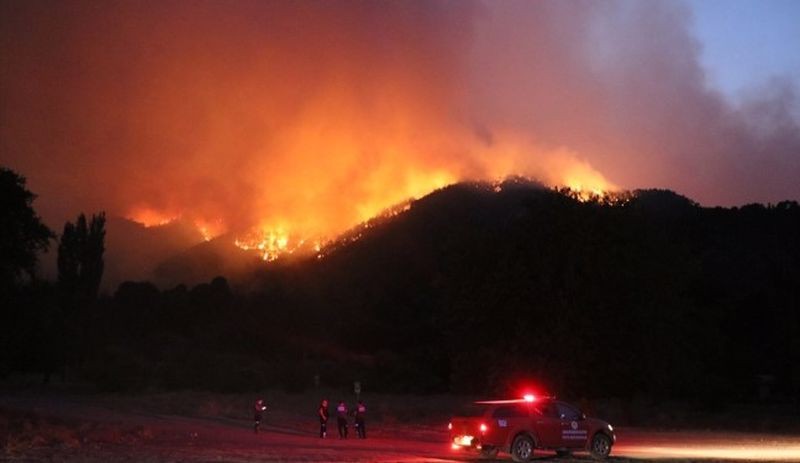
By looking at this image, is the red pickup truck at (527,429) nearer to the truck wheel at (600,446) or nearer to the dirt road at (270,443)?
the truck wheel at (600,446)

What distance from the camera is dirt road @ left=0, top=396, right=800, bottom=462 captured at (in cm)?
2411

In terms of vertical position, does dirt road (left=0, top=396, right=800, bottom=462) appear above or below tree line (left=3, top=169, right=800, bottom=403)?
below

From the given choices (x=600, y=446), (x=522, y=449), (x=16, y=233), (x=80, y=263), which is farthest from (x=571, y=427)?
(x=80, y=263)

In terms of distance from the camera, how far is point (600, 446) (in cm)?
2578

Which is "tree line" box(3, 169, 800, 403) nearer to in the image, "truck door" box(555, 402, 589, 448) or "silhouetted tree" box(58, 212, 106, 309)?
"silhouetted tree" box(58, 212, 106, 309)

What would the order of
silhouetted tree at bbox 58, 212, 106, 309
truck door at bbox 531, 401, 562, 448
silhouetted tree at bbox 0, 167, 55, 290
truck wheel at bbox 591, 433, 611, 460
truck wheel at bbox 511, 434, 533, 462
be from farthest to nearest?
silhouetted tree at bbox 58, 212, 106, 309, silhouetted tree at bbox 0, 167, 55, 290, truck wheel at bbox 591, 433, 611, 460, truck door at bbox 531, 401, 562, 448, truck wheel at bbox 511, 434, 533, 462

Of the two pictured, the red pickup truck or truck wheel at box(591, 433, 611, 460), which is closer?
the red pickup truck

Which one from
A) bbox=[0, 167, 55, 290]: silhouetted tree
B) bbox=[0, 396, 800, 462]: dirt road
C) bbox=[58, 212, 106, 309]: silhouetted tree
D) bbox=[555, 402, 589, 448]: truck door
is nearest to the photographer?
bbox=[0, 396, 800, 462]: dirt road

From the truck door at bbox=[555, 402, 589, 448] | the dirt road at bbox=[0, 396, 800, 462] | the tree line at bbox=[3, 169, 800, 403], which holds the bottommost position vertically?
the dirt road at bbox=[0, 396, 800, 462]

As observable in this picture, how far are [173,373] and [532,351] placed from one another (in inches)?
1964

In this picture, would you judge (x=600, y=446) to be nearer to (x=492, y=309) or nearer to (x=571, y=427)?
(x=571, y=427)

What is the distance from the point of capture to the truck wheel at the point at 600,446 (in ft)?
84.3

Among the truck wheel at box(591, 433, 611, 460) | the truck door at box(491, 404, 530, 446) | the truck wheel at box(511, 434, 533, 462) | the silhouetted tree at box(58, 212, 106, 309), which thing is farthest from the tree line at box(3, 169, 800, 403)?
the truck wheel at box(511, 434, 533, 462)

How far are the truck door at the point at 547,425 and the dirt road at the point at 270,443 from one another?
29.2 inches
